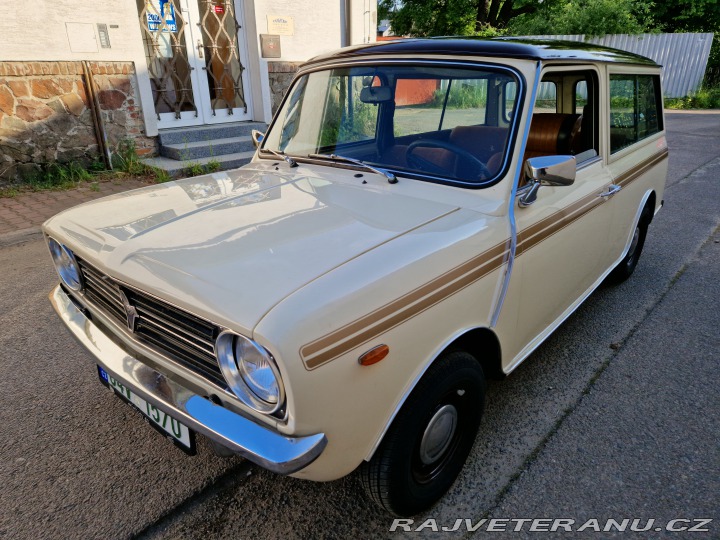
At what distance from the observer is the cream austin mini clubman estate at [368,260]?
1529 millimetres

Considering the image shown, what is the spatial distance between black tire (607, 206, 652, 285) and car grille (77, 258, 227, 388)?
3418 mm

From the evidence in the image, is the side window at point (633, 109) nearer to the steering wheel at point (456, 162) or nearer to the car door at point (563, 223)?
the car door at point (563, 223)

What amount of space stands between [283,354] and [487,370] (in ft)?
4.15

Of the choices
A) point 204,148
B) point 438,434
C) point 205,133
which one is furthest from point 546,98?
point 205,133

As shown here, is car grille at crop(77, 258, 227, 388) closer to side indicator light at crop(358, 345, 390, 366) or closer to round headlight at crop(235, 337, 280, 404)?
round headlight at crop(235, 337, 280, 404)

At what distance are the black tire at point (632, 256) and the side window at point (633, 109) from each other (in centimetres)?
67

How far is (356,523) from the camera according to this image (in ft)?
6.63

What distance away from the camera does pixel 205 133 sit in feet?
25.0

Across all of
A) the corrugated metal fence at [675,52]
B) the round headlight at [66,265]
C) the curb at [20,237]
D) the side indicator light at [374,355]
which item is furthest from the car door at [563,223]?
the corrugated metal fence at [675,52]

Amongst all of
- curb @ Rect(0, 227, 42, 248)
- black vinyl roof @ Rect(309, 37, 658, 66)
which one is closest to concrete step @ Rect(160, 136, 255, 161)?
curb @ Rect(0, 227, 42, 248)

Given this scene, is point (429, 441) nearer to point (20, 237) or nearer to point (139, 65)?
point (20, 237)

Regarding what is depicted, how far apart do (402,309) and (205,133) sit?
6.80 metres

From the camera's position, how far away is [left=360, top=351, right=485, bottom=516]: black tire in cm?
177

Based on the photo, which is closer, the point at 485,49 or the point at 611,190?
the point at 485,49
